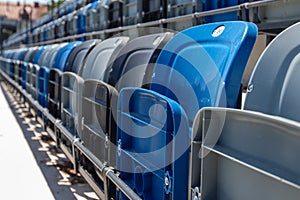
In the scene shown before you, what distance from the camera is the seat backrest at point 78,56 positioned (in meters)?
3.79

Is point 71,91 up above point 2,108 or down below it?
above

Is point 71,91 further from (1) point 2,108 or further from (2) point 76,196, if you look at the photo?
(1) point 2,108

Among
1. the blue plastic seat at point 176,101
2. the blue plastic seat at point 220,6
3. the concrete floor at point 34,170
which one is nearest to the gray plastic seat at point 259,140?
the blue plastic seat at point 176,101

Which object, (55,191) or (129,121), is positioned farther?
(55,191)

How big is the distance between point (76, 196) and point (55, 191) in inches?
8.1

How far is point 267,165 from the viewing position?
3.51ft

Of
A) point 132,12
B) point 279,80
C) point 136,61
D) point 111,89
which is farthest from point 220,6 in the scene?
point 132,12

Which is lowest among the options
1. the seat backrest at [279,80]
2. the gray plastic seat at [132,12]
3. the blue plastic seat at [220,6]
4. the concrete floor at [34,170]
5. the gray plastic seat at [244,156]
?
the concrete floor at [34,170]

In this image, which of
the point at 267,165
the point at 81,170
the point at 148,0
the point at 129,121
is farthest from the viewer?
the point at 148,0

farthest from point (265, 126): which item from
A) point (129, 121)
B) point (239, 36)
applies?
point (129, 121)

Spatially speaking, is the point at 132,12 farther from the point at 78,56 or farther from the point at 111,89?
the point at 111,89

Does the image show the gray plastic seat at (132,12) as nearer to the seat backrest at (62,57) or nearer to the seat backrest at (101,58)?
the seat backrest at (62,57)

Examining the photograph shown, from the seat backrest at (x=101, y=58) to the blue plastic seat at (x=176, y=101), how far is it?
3.17 ft

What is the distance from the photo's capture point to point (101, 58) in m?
3.25
